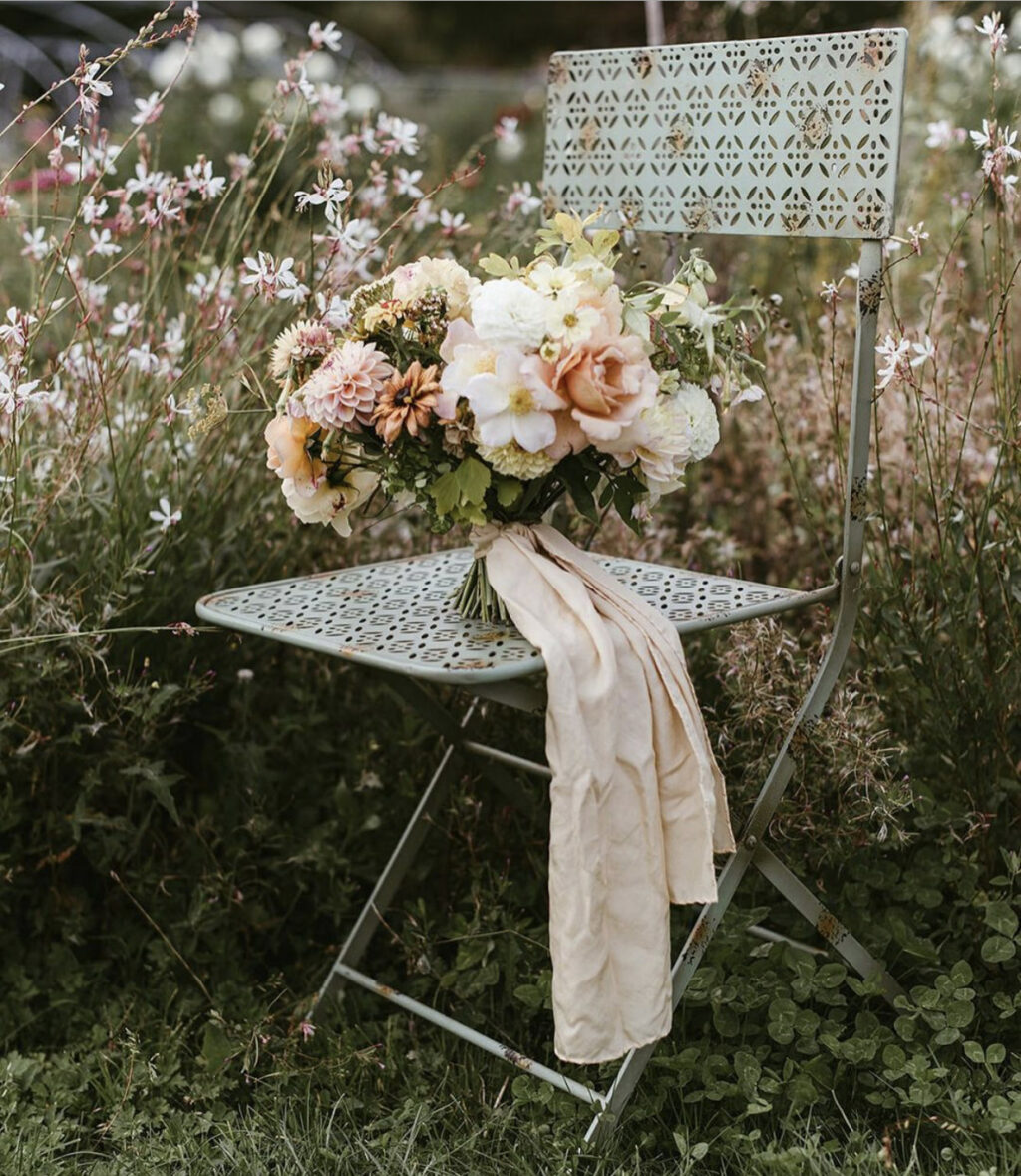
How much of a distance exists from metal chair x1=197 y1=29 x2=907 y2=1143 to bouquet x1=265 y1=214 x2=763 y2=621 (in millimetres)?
152

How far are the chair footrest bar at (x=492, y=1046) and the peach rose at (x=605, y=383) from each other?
873 millimetres

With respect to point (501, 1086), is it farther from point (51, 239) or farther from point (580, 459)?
point (51, 239)

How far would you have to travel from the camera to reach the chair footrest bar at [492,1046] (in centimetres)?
191

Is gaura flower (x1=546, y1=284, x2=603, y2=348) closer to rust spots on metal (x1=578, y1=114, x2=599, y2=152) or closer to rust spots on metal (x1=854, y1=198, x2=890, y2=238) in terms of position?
rust spots on metal (x1=854, y1=198, x2=890, y2=238)

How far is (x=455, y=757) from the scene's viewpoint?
7.76 feet

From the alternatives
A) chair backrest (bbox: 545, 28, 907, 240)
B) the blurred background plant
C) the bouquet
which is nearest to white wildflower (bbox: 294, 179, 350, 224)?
the blurred background plant

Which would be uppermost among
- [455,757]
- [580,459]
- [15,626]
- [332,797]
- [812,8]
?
[812,8]

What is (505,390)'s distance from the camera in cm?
163

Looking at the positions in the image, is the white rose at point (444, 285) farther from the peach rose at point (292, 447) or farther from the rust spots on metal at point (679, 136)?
the rust spots on metal at point (679, 136)

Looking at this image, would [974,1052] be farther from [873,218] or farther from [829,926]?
[873,218]

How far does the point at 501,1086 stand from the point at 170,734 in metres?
0.80

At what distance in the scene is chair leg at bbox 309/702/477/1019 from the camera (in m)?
2.33

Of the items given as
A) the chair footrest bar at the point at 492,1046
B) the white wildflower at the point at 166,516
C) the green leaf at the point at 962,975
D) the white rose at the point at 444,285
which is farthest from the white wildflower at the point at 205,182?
the green leaf at the point at 962,975

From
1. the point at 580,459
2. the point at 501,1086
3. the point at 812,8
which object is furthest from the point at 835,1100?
the point at 812,8
